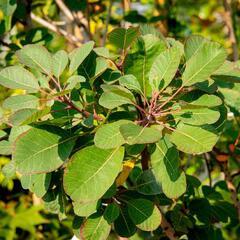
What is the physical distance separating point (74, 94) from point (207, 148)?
0.31m

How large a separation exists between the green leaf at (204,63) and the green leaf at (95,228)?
34 cm

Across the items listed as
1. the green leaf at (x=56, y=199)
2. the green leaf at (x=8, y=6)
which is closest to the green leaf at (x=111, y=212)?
the green leaf at (x=56, y=199)

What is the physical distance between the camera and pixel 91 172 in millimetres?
955

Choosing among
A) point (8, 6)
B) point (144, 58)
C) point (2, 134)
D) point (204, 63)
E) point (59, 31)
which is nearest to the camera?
point (204, 63)

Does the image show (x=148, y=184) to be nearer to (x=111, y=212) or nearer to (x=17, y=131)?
(x=111, y=212)

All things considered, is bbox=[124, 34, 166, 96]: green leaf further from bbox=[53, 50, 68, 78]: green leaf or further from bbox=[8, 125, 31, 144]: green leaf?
bbox=[8, 125, 31, 144]: green leaf

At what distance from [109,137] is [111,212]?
232 mm

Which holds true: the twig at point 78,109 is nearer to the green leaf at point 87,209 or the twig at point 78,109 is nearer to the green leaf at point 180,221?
the green leaf at point 87,209

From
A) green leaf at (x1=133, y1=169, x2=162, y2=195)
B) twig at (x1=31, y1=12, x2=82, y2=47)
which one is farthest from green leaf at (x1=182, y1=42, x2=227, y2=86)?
twig at (x1=31, y1=12, x2=82, y2=47)

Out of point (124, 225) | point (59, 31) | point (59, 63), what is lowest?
point (59, 31)

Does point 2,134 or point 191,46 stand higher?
point 191,46

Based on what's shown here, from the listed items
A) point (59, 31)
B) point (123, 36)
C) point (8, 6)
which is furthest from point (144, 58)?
point (59, 31)

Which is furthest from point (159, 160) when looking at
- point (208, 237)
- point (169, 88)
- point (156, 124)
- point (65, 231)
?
point (65, 231)

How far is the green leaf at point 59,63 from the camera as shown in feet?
3.57
